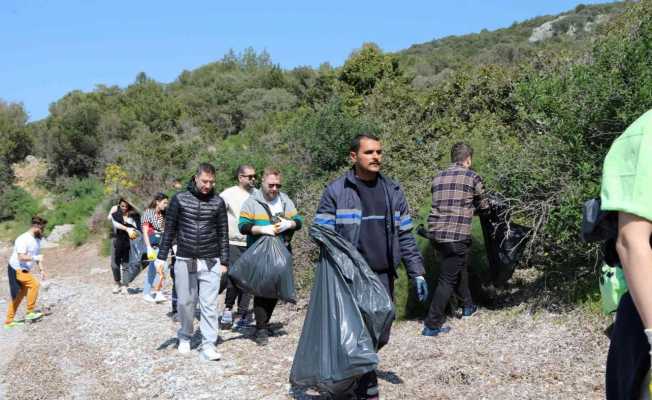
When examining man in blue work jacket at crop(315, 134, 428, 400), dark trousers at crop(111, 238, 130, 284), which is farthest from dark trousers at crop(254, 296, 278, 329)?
dark trousers at crop(111, 238, 130, 284)

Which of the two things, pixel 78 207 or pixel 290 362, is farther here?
pixel 78 207

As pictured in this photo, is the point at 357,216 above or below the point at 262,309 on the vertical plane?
above

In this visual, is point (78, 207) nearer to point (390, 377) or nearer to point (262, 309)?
point (262, 309)

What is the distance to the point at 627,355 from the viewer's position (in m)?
1.71

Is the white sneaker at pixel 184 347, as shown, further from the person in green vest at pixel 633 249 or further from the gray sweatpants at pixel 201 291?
the person in green vest at pixel 633 249

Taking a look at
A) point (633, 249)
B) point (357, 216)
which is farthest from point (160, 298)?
point (633, 249)

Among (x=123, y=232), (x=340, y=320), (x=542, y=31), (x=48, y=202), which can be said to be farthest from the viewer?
(x=542, y=31)

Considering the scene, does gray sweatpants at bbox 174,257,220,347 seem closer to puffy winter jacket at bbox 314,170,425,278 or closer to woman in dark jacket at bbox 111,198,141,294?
puffy winter jacket at bbox 314,170,425,278

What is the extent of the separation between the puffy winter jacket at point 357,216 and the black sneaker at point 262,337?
2.49m

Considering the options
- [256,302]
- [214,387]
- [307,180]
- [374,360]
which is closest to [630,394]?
[374,360]

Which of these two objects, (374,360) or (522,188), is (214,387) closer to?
(374,360)

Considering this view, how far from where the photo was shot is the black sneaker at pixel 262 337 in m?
6.65

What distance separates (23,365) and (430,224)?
472 cm

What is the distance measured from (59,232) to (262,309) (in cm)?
1657
